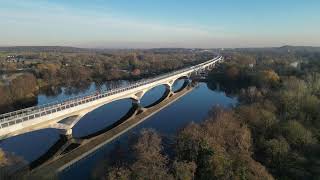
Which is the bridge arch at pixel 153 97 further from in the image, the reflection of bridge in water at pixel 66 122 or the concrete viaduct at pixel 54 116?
the reflection of bridge in water at pixel 66 122

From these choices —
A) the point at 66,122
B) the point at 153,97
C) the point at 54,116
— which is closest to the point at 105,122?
the point at 66,122

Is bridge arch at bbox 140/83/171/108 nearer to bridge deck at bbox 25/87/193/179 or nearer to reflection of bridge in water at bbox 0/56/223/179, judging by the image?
bridge deck at bbox 25/87/193/179

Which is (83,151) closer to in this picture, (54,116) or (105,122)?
(54,116)

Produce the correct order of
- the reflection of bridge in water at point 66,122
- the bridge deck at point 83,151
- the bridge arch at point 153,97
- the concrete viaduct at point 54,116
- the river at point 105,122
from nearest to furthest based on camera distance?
the bridge deck at point 83,151, the concrete viaduct at point 54,116, the reflection of bridge in water at point 66,122, the river at point 105,122, the bridge arch at point 153,97

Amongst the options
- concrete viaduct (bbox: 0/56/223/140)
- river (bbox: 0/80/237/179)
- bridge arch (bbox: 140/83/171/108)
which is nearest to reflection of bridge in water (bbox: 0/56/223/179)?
concrete viaduct (bbox: 0/56/223/140)

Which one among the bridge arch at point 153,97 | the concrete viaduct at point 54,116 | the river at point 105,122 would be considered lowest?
the bridge arch at point 153,97

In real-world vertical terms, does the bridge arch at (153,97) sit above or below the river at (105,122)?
below

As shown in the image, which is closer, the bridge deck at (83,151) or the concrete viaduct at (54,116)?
the bridge deck at (83,151)

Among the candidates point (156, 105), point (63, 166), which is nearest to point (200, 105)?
point (156, 105)

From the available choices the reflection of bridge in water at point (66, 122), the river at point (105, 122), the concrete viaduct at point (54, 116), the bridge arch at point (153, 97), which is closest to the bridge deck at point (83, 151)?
the reflection of bridge in water at point (66, 122)
